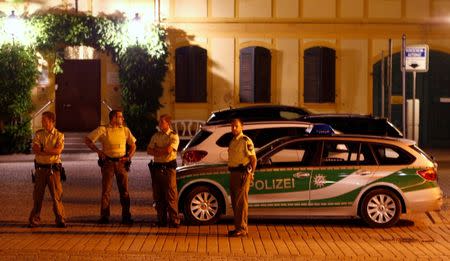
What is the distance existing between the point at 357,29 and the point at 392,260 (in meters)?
19.6

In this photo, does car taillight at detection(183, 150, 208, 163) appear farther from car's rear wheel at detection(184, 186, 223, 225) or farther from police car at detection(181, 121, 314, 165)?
car's rear wheel at detection(184, 186, 223, 225)

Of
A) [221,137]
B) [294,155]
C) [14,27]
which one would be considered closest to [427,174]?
[294,155]

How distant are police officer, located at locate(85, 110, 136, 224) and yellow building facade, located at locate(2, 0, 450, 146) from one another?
15.7 m

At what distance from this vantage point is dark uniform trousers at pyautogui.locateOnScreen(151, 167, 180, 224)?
1436 centimetres

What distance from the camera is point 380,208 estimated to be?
1462 cm

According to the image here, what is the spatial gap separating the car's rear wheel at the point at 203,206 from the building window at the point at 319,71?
54.9 ft

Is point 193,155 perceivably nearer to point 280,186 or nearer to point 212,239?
point 280,186

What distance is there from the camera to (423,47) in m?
19.7

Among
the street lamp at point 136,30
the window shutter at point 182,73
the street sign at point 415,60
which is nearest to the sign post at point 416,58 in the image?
the street sign at point 415,60

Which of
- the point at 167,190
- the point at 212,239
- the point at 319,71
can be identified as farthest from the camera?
the point at 319,71

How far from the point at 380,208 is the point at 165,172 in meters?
3.19

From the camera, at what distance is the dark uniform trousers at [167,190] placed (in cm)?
1436

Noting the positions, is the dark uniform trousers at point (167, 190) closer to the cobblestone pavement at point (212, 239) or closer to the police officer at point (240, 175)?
the cobblestone pavement at point (212, 239)

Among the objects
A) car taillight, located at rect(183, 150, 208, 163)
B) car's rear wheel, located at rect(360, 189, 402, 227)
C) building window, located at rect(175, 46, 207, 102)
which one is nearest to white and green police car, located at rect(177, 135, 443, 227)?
car's rear wheel, located at rect(360, 189, 402, 227)
